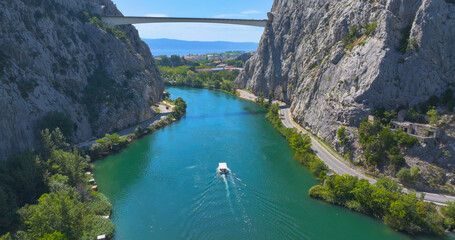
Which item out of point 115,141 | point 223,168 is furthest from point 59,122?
point 223,168

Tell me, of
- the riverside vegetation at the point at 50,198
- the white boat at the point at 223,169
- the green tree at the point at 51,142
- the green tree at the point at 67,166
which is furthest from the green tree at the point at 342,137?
the green tree at the point at 51,142

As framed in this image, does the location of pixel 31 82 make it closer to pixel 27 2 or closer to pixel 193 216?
pixel 27 2

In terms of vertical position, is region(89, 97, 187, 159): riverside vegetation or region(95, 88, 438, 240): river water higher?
region(89, 97, 187, 159): riverside vegetation

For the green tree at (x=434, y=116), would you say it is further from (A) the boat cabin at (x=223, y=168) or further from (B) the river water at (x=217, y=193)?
(A) the boat cabin at (x=223, y=168)

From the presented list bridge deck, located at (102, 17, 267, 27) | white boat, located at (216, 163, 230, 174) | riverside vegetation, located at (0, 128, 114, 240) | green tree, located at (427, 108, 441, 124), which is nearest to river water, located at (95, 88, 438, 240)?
white boat, located at (216, 163, 230, 174)

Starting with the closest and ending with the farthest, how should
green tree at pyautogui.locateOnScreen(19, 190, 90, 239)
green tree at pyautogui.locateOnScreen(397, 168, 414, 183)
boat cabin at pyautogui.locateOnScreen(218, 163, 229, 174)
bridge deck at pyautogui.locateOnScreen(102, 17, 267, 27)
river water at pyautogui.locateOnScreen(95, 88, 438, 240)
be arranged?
green tree at pyautogui.locateOnScreen(19, 190, 90, 239), river water at pyautogui.locateOnScreen(95, 88, 438, 240), green tree at pyautogui.locateOnScreen(397, 168, 414, 183), boat cabin at pyautogui.locateOnScreen(218, 163, 229, 174), bridge deck at pyautogui.locateOnScreen(102, 17, 267, 27)

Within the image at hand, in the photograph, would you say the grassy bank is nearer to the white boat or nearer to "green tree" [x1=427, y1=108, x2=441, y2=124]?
"green tree" [x1=427, y1=108, x2=441, y2=124]

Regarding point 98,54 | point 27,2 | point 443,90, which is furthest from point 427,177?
point 27,2
